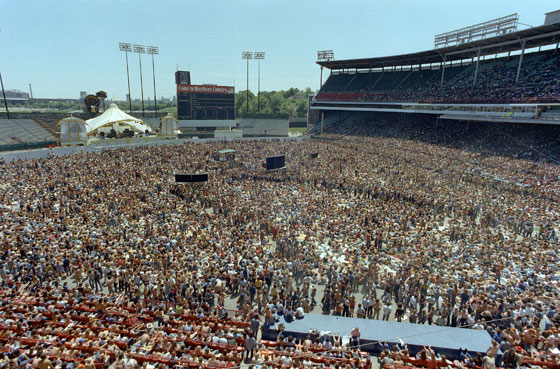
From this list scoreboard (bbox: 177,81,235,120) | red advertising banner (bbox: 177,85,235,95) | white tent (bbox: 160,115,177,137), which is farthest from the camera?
scoreboard (bbox: 177,81,235,120)

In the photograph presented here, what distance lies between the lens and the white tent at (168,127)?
42.3 meters

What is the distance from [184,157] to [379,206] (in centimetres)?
1926

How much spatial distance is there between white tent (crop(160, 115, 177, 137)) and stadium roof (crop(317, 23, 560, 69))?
32.2m

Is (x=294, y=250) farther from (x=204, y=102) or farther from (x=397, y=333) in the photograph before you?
(x=204, y=102)

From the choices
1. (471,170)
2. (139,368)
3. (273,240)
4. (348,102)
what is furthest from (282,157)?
(348,102)

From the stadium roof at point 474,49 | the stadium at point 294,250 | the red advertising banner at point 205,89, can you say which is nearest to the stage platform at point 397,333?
the stadium at point 294,250

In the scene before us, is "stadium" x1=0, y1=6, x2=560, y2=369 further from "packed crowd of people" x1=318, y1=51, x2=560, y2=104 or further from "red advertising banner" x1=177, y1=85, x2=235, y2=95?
"red advertising banner" x1=177, y1=85, x2=235, y2=95

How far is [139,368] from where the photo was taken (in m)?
7.67

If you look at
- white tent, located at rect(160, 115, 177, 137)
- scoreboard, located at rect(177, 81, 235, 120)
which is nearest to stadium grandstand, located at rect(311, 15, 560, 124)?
scoreboard, located at rect(177, 81, 235, 120)

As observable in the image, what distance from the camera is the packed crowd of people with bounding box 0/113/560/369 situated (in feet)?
28.2

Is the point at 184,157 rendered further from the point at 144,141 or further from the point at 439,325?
the point at 439,325

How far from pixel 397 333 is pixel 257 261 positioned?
5765mm

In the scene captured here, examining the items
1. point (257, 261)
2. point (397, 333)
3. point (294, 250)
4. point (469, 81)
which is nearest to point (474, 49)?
point (469, 81)

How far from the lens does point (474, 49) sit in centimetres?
4134
